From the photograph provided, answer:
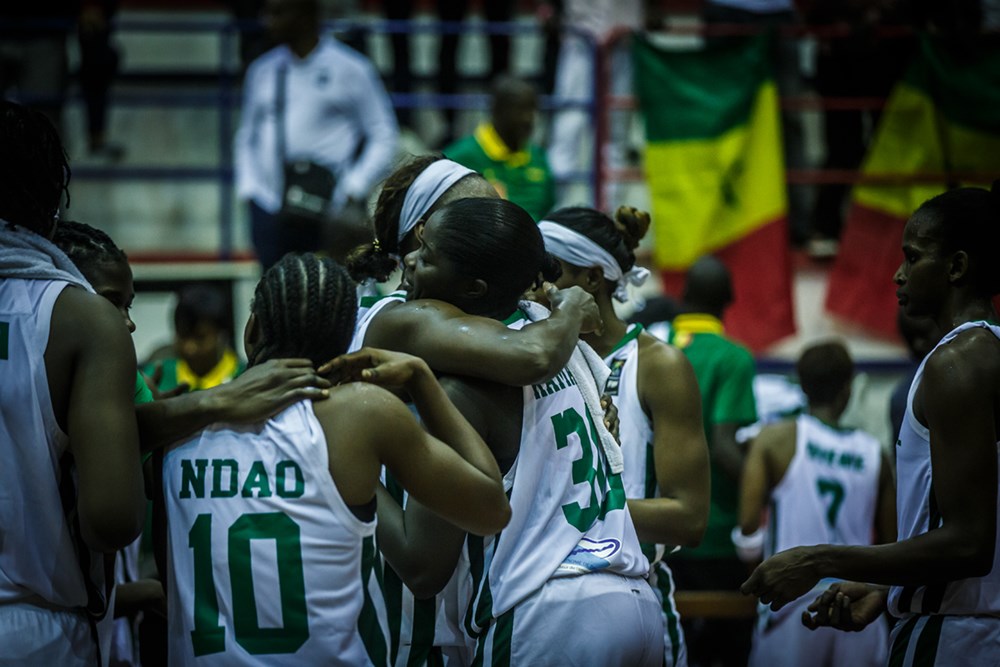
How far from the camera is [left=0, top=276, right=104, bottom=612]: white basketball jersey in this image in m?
2.74

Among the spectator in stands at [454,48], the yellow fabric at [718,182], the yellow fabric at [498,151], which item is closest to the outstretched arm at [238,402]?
the yellow fabric at [498,151]

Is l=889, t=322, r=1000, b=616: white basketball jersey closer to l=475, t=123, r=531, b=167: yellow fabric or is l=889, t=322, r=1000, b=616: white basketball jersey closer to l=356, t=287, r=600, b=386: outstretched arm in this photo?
l=356, t=287, r=600, b=386: outstretched arm

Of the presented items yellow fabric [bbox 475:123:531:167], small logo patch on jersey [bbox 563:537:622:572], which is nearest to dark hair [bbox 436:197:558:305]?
small logo patch on jersey [bbox 563:537:622:572]

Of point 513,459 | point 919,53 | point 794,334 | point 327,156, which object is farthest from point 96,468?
point 919,53

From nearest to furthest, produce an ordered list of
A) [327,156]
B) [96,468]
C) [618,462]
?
1. [96,468]
2. [618,462]
3. [327,156]

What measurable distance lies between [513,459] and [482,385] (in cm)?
21

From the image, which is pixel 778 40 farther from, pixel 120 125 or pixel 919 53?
pixel 120 125

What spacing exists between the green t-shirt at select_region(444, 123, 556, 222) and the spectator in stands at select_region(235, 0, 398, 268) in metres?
0.66

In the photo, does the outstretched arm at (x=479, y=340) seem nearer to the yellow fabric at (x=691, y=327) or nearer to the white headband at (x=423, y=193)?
the white headband at (x=423, y=193)

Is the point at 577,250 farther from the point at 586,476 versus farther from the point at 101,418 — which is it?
the point at 101,418

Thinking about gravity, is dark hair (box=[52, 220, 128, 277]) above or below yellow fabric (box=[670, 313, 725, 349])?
above

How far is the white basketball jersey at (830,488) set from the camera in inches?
232

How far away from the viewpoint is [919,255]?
3305mm

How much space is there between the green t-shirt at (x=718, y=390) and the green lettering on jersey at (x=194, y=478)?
11.6ft
